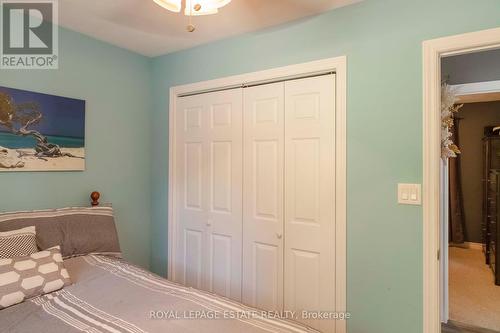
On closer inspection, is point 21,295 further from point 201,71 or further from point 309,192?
point 201,71

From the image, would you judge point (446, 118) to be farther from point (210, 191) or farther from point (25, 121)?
point (25, 121)

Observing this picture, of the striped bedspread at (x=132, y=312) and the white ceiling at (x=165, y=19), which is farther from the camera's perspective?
the white ceiling at (x=165, y=19)

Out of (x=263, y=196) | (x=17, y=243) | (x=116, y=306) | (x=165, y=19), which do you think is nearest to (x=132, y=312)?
(x=116, y=306)

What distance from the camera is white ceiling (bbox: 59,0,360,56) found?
1954 mm

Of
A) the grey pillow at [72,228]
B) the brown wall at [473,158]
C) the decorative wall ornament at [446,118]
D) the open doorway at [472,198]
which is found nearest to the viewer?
the grey pillow at [72,228]

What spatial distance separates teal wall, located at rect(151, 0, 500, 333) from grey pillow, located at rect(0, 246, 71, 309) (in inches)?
67.9

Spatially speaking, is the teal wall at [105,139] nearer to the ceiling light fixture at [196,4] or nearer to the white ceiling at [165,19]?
the white ceiling at [165,19]

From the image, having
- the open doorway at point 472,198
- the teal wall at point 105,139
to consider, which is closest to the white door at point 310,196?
the open doorway at point 472,198

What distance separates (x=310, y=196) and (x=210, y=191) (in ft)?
2.95

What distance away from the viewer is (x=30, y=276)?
1.54m

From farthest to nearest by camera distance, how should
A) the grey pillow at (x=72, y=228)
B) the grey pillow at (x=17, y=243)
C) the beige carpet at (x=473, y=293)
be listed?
the beige carpet at (x=473, y=293), the grey pillow at (x=72, y=228), the grey pillow at (x=17, y=243)

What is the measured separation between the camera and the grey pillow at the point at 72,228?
1908 millimetres

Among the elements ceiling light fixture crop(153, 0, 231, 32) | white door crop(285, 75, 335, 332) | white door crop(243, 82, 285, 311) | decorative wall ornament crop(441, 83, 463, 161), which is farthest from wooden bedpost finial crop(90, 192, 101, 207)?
decorative wall ornament crop(441, 83, 463, 161)

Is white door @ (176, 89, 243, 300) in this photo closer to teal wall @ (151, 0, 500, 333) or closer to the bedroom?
the bedroom
